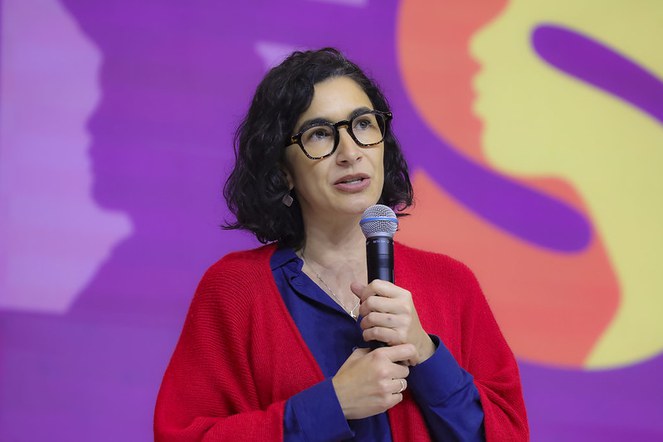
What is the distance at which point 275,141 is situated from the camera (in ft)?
5.54

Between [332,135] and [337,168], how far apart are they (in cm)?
8

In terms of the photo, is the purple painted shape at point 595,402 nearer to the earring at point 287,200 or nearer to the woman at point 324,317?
the woman at point 324,317

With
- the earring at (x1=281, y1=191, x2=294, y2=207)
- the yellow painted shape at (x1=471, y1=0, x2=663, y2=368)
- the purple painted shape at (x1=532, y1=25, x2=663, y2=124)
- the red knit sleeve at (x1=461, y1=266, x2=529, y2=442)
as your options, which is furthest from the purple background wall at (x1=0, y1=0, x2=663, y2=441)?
the red knit sleeve at (x1=461, y1=266, x2=529, y2=442)

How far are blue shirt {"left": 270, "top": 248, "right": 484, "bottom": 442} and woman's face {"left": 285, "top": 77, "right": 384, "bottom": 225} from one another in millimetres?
172

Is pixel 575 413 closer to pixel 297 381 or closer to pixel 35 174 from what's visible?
pixel 297 381

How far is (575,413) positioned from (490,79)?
1.07 metres

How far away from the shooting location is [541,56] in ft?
8.86

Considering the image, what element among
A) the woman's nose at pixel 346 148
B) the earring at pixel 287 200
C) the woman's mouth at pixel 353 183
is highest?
the woman's nose at pixel 346 148

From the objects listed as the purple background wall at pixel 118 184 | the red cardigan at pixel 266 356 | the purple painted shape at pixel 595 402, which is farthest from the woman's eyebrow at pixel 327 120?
the purple painted shape at pixel 595 402

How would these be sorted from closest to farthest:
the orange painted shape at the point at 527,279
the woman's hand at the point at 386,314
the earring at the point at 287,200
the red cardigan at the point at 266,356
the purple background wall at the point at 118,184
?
the woman's hand at the point at 386,314
the red cardigan at the point at 266,356
the earring at the point at 287,200
the purple background wall at the point at 118,184
the orange painted shape at the point at 527,279

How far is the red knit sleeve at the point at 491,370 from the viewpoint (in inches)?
59.4

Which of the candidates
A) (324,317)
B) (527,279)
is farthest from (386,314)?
(527,279)

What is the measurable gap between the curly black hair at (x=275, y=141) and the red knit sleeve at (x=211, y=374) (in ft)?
0.53

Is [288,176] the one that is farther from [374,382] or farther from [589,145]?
[589,145]
